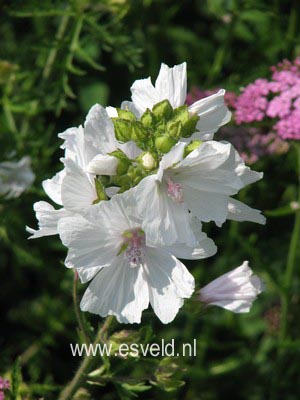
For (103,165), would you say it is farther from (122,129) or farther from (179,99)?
(179,99)

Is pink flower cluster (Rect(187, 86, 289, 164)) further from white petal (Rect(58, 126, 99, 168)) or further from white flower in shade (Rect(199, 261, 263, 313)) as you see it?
white petal (Rect(58, 126, 99, 168))

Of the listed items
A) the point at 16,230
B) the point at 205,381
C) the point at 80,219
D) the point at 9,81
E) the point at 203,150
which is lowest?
the point at 205,381

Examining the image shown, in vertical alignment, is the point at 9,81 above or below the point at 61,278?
above

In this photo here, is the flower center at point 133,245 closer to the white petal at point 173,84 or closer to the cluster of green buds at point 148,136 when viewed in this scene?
the cluster of green buds at point 148,136

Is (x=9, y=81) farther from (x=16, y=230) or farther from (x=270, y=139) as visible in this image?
(x=270, y=139)

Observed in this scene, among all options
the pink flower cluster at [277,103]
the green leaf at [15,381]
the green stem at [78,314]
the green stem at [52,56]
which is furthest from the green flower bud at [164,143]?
the green stem at [52,56]

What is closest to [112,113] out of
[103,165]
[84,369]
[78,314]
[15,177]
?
[103,165]

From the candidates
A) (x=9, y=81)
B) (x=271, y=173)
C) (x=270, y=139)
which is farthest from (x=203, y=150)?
(x=271, y=173)
